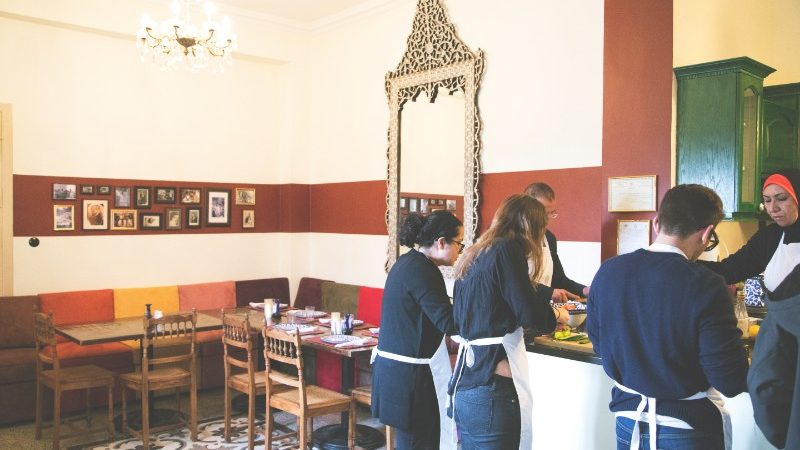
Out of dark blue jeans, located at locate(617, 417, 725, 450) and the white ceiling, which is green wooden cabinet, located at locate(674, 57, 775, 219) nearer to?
dark blue jeans, located at locate(617, 417, 725, 450)

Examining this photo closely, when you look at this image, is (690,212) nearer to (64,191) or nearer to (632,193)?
(632,193)

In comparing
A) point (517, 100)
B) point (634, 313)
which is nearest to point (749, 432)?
point (634, 313)

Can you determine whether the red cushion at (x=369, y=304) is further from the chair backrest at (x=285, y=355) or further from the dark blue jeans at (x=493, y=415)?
the dark blue jeans at (x=493, y=415)

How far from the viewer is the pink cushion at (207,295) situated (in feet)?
23.4

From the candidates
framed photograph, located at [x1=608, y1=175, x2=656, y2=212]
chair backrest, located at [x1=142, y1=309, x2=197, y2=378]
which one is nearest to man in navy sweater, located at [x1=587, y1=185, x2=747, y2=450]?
framed photograph, located at [x1=608, y1=175, x2=656, y2=212]

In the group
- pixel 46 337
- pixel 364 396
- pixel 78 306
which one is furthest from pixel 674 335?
pixel 78 306

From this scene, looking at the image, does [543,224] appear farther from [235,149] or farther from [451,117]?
[235,149]

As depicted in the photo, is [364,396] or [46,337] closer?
[364,396]

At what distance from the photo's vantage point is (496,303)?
110 inches

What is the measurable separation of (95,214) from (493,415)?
17.2 ft

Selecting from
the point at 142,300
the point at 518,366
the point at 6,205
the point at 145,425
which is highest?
the point at 6,205

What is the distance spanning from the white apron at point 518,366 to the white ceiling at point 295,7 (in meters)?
5.08

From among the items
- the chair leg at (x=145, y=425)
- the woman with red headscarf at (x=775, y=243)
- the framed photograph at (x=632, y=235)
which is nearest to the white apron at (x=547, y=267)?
the framed photograph at (x=632, y=235)

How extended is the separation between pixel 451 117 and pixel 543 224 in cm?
349
